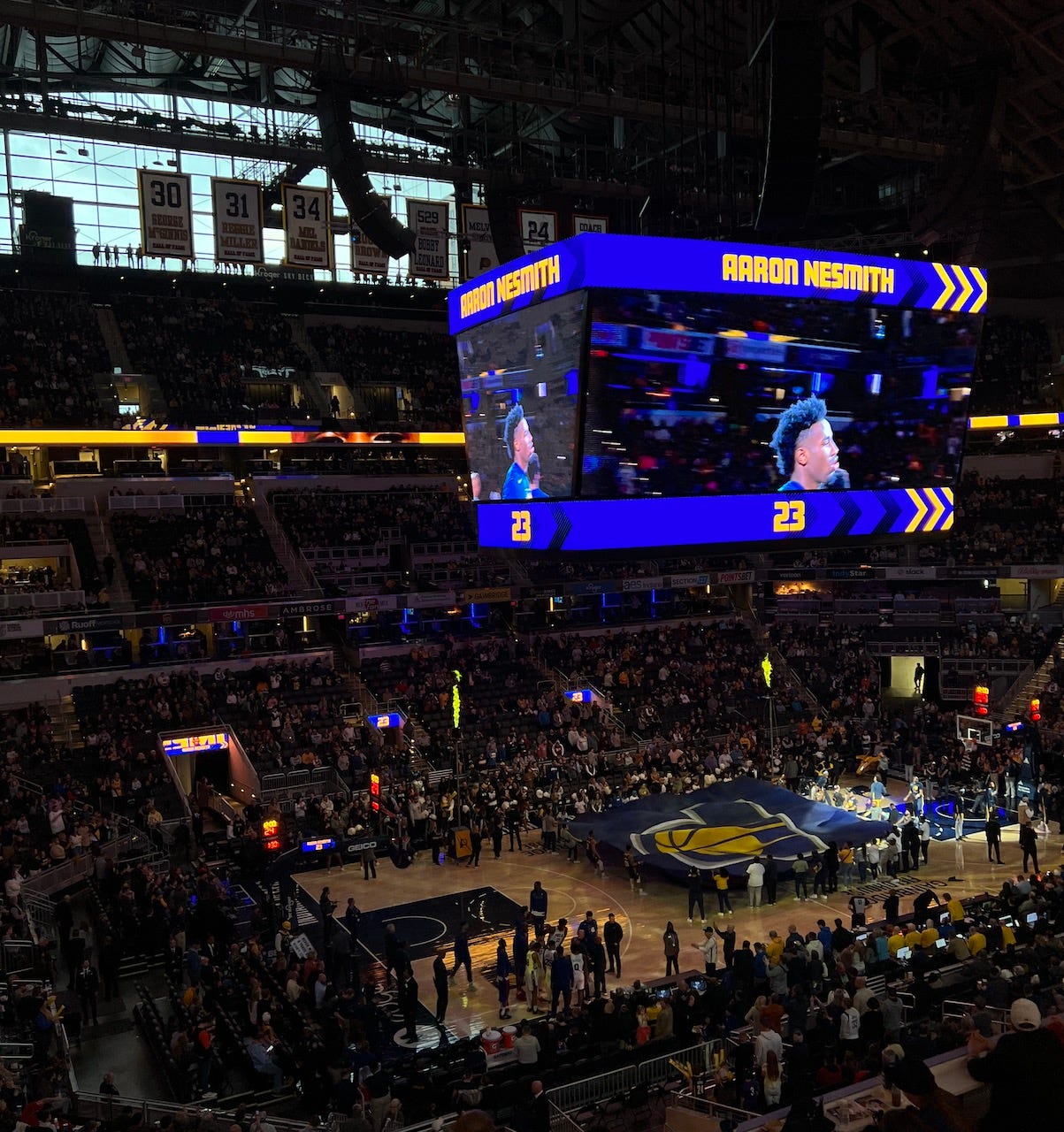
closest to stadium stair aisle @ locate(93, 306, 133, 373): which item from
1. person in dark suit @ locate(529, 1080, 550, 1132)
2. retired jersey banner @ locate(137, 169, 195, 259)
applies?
retired jersey banner @ locate(137, 169, 195, 259)

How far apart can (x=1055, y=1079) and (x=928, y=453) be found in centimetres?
1526

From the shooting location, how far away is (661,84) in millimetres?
22406

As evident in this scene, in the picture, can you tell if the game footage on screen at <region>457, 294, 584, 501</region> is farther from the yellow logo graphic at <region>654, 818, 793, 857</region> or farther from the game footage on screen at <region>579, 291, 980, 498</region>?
the yellow logo graphic at <region>654, 818, 793, 857</region>

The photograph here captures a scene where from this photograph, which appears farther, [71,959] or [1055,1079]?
[71,959]

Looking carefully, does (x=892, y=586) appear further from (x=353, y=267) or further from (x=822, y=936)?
(x=822, y=936)

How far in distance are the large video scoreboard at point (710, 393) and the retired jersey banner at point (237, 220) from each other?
20.5 feet

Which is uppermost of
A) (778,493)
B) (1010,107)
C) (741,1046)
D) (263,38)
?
(1010,107)

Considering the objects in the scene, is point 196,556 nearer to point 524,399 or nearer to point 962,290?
point 524,399

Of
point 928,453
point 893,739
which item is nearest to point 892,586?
point 893,739

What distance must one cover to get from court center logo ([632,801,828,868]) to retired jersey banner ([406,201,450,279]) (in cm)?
1296

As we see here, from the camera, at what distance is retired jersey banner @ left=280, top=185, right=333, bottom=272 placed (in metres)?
23.6

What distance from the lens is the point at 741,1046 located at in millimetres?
12250

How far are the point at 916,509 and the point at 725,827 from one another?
845 cm

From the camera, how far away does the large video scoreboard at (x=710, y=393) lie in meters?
16.1
